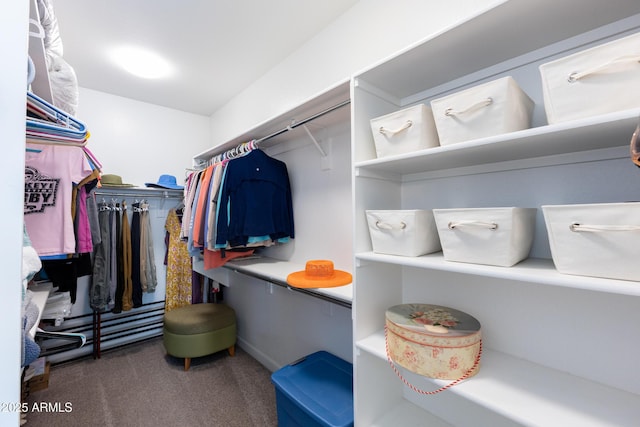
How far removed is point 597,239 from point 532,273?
161mm

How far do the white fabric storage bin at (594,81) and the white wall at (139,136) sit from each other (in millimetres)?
3383

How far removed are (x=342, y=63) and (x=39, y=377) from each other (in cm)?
324

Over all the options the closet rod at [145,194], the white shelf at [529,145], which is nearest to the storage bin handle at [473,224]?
the white shelf at [529,145]

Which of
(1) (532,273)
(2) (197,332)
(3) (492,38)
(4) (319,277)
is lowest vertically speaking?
(2) (197,332)

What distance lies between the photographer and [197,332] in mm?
2340

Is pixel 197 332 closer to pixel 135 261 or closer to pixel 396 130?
pixel 135 261

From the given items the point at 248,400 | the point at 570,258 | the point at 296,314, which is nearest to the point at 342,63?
the point at 570,258

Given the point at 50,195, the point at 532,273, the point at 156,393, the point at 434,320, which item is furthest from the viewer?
the point at 156,393

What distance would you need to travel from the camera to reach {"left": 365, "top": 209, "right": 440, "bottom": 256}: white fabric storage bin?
3.39ft

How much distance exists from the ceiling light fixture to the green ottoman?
217 cm

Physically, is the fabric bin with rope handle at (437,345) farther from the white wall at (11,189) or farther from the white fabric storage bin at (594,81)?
the white wall at (11,189)

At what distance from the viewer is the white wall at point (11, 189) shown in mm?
462

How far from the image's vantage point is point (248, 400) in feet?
6.37

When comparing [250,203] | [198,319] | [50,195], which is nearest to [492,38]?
[250,203]
